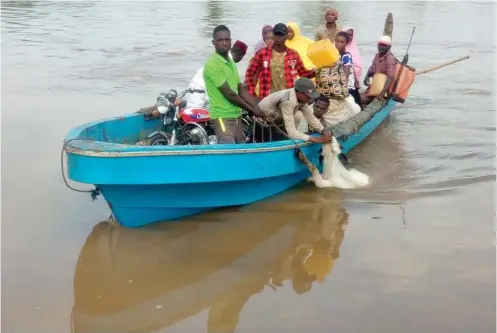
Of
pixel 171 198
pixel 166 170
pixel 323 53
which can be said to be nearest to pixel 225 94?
pixel 166 170

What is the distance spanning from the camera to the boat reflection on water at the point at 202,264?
13.6ft

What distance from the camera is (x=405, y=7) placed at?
30766 millimetres

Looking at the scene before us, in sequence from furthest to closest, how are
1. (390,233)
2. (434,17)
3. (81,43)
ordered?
(434,17)
(81,43)
(390,233)

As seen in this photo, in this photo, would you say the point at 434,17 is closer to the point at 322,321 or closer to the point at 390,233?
the point at 390,233

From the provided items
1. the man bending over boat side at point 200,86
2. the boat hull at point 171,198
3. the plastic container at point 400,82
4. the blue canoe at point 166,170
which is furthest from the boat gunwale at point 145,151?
the plastic container at point 400,82

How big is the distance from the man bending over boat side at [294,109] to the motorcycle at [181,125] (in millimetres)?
397

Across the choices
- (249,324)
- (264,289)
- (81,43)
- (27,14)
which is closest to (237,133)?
Result: (264,289)

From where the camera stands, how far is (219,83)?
5.13m

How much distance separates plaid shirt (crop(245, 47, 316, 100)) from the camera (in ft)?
20.1

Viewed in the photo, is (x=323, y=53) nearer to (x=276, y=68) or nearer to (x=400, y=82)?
(x=276, y=68)

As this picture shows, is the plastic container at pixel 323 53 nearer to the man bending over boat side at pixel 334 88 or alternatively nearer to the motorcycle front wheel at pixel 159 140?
the man bending over boat side at pixel 334 88

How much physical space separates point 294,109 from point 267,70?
0.73 m

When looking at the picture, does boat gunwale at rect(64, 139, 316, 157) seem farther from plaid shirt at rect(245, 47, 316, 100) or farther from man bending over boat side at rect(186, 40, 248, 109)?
plaid shirt at rect(245, 47, 316, 100)

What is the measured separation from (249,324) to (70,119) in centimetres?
597
